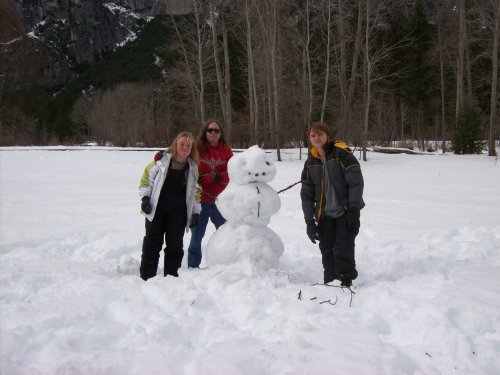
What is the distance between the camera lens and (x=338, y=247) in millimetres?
3459

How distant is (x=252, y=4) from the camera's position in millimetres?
16688

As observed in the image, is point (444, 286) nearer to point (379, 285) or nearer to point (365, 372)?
point (379, 285)

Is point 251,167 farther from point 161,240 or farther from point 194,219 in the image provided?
point 161,240

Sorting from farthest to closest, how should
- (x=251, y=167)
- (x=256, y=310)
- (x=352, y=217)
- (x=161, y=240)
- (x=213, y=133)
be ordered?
1. (x=213, y=133)
2. (x=161, y=240)
3. (x=251, y=167)
4. (x=352, y=217)
5. (x=256, y=310)

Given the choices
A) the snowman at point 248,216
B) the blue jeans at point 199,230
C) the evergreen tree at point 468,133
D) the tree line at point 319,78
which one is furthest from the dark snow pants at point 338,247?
the evergreen tree at point 468,133

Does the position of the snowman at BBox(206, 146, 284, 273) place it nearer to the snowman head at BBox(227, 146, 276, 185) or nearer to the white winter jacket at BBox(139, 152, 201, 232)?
the snowman head at BBox(227, 146, 276, 185)

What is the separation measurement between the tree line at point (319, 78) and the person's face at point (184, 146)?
42.4ft

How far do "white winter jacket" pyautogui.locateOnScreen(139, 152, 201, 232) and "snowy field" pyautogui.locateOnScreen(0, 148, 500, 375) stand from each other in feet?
2.38

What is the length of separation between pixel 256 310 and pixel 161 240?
1479 millimetres

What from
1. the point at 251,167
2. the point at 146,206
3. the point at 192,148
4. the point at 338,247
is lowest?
the point at 338,247

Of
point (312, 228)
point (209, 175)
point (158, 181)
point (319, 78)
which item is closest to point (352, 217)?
point (312, 228)

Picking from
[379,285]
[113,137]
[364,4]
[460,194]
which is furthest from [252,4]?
[113,137]

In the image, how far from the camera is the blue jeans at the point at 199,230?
3979mm

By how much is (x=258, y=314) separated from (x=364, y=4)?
16.6 meters
